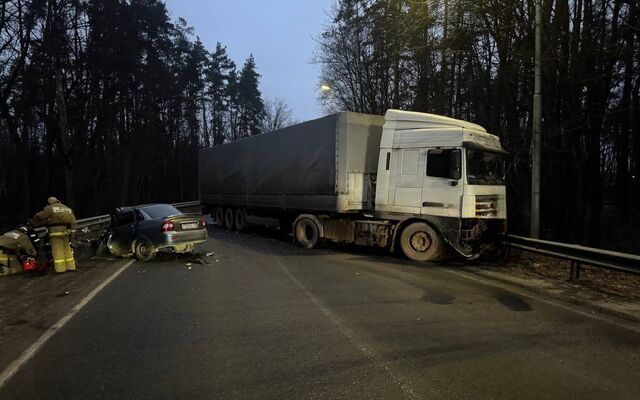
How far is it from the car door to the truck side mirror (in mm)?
7512

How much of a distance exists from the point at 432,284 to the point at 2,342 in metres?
6.29

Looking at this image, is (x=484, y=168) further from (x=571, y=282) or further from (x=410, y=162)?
(x=571, y=282)

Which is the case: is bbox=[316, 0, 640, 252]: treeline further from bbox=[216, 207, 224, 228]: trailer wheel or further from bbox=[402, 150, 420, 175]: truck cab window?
bbox=[216, 207, 224, 228]: trailer wheel

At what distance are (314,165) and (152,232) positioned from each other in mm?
4620

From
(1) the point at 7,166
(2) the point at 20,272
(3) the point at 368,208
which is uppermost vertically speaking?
(1) the point at 7,166

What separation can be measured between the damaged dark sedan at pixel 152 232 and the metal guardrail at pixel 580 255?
290 inches

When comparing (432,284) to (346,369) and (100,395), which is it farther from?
(100,395)

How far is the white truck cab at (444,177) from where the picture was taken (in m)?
10.5

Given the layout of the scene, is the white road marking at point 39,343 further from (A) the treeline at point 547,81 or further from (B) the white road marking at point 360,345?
(A) the treeline at point 547,81

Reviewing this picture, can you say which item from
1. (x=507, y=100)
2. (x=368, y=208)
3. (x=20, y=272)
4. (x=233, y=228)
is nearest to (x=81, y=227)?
(x=233, y=228)

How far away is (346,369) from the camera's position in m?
4.43

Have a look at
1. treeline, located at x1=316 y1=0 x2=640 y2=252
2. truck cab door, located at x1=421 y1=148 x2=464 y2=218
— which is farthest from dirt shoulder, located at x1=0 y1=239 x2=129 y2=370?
treeline, located at x1=316 y1=0 x2=640 y2=252

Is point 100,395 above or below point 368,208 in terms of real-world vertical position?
below

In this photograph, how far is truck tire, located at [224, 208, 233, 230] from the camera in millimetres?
20245
